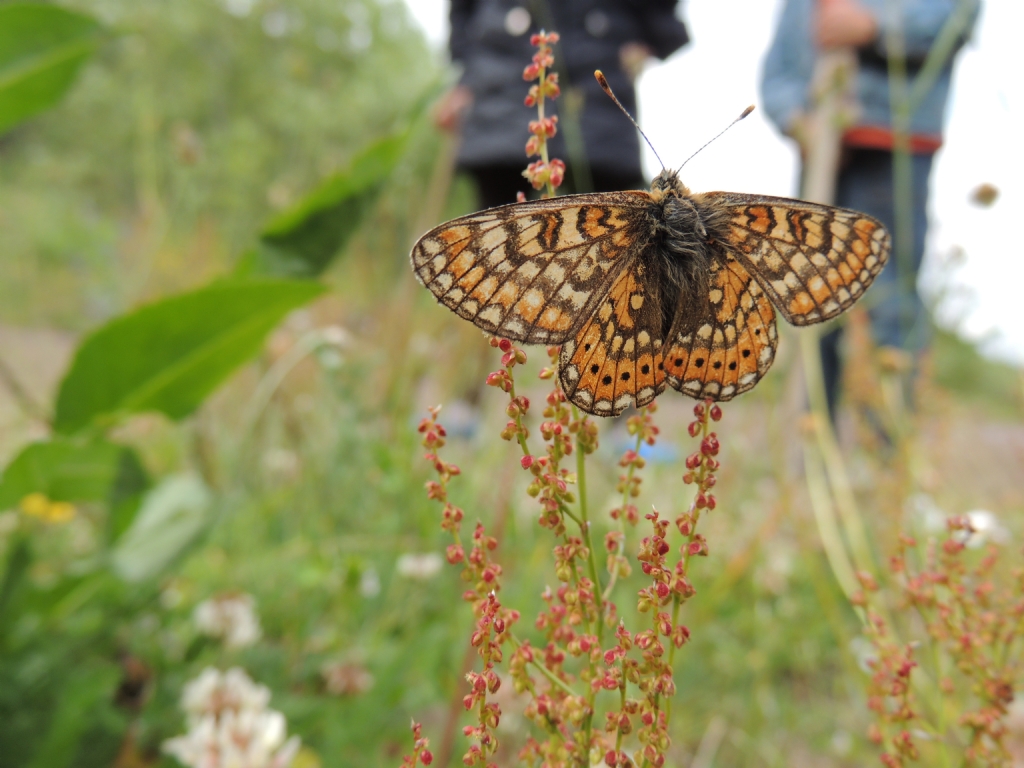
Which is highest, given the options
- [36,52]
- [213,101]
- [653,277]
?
[213,101]

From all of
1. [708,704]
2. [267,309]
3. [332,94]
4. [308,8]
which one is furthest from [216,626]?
[308,8]

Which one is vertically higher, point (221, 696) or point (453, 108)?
point (453, 108)

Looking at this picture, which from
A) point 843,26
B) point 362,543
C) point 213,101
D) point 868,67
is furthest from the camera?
point 213,101

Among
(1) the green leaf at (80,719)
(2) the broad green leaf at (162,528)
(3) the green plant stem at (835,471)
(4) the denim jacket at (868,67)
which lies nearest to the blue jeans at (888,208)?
(4) the denim jacket at (868,67)

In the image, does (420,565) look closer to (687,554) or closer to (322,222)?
(322,222)

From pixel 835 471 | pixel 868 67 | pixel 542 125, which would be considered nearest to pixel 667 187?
pixel 542 125

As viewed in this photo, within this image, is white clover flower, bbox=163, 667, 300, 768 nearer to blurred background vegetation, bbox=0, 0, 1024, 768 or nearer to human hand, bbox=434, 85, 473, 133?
blurred background vegetation, bbox=0, 0, 1024, 768

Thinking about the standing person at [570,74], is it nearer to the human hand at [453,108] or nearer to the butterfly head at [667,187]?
the human hand at [453,108]
